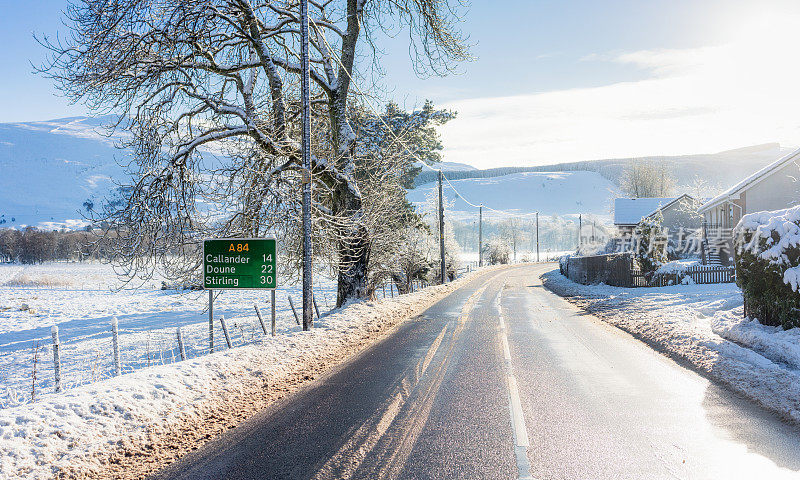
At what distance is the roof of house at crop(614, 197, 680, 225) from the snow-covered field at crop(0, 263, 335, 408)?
39783mm

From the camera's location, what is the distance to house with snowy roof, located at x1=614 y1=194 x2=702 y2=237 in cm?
5034

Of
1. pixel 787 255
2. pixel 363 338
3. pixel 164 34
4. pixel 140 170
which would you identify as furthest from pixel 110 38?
pixel 787 255

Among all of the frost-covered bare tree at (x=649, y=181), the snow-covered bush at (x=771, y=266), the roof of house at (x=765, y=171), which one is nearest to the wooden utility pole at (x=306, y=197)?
the snow-covered bush at (x=771, y=266)

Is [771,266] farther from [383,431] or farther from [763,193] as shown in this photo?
[763,193]

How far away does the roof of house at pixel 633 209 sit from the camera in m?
54.8

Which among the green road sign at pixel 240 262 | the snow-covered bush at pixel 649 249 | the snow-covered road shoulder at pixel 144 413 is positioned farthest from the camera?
the snow-covered bush at pixel 649 249

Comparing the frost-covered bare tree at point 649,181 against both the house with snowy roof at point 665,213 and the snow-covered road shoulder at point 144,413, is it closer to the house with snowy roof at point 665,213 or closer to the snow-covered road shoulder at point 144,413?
the house with snowy roof at point 665,213

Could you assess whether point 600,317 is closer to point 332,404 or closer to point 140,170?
point 332,404

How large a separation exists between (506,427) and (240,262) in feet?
24.4

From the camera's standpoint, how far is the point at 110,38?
10.9 meters

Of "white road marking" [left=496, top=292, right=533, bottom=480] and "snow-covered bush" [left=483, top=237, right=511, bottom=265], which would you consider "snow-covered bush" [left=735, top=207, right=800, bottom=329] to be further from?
"snow-covered bush" [left=483, top=237, right=511, bottom=265]

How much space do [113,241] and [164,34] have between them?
197 inches

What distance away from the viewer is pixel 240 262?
428 inches

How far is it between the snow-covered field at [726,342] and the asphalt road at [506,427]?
17.5 inches
